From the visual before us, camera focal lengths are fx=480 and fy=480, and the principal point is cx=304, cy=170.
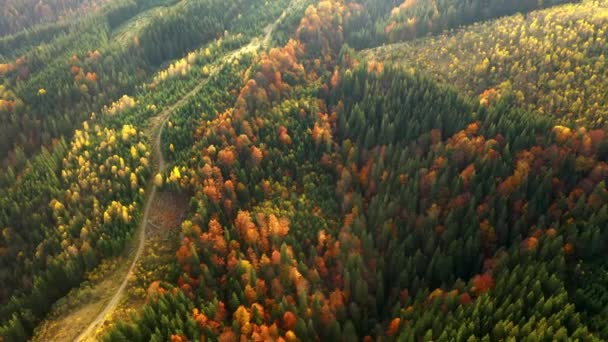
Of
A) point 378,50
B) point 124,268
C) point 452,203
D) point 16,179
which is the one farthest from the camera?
point 378,50

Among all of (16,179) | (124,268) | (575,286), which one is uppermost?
(16,179)

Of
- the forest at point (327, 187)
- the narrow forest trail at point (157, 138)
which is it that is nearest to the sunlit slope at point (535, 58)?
the forest at point (327, 187)

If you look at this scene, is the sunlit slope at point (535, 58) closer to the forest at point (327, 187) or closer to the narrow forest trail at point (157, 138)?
the forest at point (327, 187)

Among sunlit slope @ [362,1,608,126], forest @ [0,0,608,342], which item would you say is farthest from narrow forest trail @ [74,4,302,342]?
sunlit slope @ [362,1,608,126]

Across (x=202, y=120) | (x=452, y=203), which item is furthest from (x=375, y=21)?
(x=452, y=203)

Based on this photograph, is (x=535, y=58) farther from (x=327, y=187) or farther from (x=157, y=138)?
(x=157, y=138)

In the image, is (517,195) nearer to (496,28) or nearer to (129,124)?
(496,28)
